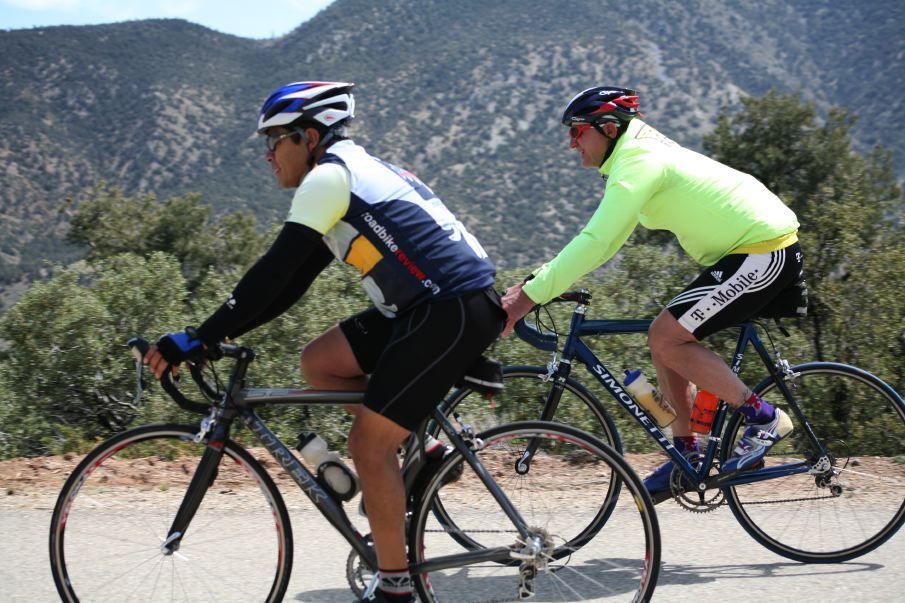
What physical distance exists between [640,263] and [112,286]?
7.51 metres

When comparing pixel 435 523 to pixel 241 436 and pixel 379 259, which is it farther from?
pixel 241 436

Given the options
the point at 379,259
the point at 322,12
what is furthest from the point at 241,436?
the point at 322,12

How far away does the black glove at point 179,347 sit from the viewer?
3092 mm

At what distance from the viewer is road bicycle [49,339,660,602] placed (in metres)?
3.35

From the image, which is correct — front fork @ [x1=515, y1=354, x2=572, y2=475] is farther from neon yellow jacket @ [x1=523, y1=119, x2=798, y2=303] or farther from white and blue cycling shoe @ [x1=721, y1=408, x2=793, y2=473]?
white and blue cycling shoe @ [x1=721, y1=408, x2=793, y2=473]

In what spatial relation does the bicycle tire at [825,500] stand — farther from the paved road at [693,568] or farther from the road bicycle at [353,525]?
the road bicycle at [353,525]

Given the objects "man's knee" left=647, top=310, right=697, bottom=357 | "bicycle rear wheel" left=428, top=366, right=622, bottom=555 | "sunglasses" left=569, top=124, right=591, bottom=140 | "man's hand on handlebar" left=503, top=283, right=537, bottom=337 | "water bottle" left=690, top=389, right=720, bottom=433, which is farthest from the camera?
"water bottle" left=690, top=389, right=720, bottom=433

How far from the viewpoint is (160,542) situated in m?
3.66

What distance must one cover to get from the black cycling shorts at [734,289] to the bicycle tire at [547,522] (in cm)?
84

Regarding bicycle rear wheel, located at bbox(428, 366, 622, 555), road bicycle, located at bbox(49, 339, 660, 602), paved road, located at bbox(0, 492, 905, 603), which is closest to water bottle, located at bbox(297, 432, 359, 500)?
road bicycle, located at bbox(49, 339, 660, 602)

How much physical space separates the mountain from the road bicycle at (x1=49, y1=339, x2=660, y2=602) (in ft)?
Result: 141

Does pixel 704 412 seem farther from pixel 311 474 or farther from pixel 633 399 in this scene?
pixel 311 474

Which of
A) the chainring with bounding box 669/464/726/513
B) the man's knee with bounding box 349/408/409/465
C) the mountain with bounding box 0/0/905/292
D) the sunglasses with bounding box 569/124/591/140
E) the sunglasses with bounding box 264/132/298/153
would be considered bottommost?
the chainring with bounding box 669/464/726/513

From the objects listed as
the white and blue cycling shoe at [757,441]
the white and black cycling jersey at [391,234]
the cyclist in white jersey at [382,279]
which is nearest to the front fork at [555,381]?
the white and blue cycling shoe at [757,441]
